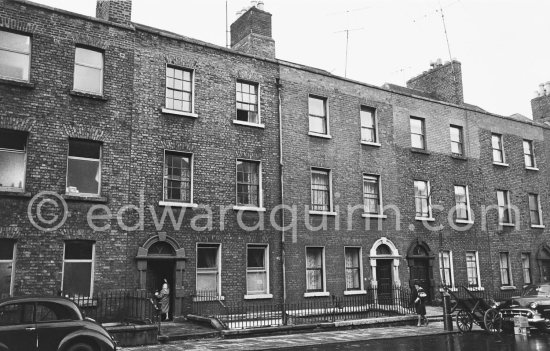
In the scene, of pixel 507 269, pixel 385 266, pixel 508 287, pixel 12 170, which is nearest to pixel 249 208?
pixel 385 266

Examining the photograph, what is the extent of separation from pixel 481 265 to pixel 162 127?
58.7 feet

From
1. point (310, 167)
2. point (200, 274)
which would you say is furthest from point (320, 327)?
point (310, 167)

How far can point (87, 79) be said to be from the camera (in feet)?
58.9

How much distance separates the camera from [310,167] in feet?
73.1

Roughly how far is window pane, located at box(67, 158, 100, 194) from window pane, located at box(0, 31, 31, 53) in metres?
3.91

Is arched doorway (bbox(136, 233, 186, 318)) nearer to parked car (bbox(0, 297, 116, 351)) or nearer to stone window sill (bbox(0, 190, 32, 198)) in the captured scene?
stone window sill (bbox(0, 190, 32, 198))

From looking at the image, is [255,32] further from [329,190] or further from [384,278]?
[384,278]

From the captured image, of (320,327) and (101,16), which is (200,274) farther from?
(101,16)

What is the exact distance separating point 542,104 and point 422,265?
57.2ft

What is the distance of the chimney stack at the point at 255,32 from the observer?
921 inches

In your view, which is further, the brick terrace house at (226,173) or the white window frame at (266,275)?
the white window frame at (266,275)

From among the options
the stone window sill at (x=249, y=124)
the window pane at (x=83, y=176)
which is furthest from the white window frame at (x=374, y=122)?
the window pane at (x=83, y=176)

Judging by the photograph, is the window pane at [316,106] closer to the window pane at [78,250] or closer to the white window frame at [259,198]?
the white window frame at [259,198]

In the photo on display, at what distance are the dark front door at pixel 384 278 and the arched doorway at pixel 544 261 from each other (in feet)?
36.3
